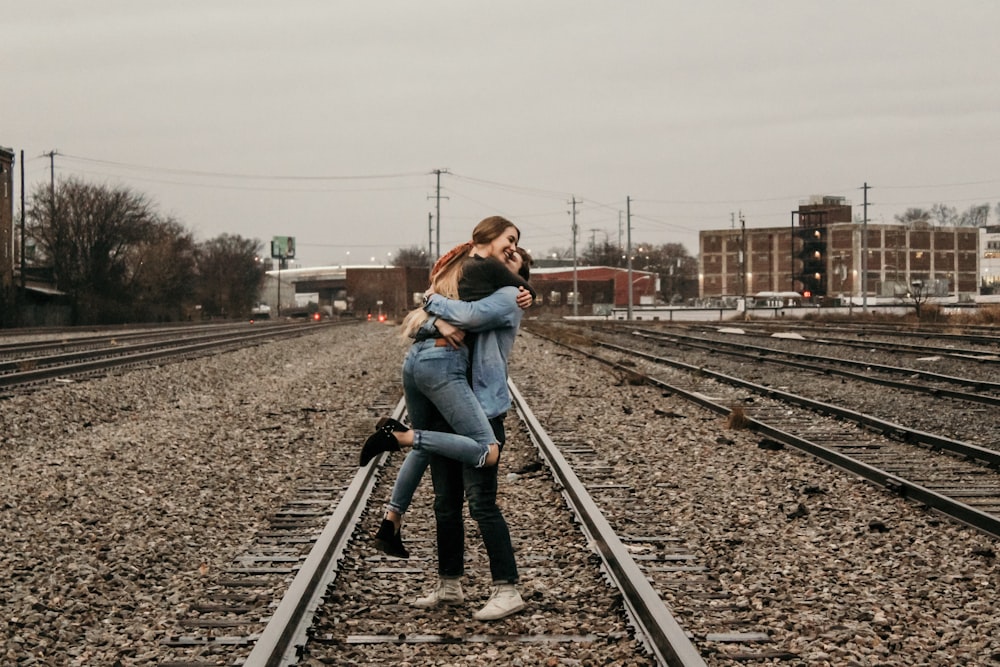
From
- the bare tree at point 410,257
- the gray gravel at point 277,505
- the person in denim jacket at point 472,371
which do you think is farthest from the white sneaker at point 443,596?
the bare tree at point 410,257

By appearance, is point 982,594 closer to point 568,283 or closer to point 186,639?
point 186,639

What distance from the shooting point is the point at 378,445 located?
5000 mm

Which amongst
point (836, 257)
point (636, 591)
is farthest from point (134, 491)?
point (836, 257)

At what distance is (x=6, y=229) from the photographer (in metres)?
69.2

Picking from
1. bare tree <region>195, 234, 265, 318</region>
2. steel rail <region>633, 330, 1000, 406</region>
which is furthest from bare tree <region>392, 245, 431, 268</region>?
steel rail <region>633, 330, 1000, 406</region>

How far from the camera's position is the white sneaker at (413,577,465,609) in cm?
509

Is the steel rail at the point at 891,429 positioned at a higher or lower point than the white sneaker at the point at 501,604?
lower

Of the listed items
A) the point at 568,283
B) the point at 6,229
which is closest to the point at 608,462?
the point at 6,229

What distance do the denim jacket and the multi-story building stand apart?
105606 millimetres

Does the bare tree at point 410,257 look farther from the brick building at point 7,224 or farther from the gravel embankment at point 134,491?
the gravel embankment at point 134,491

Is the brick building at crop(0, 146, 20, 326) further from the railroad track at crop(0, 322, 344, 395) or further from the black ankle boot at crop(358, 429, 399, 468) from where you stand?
the black ankle boot at crop(358, 429, 399, 468)

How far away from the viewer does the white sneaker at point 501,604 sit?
486 cm

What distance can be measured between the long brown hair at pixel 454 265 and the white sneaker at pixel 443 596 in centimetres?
129

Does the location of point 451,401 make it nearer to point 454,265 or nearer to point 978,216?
point 454,265
